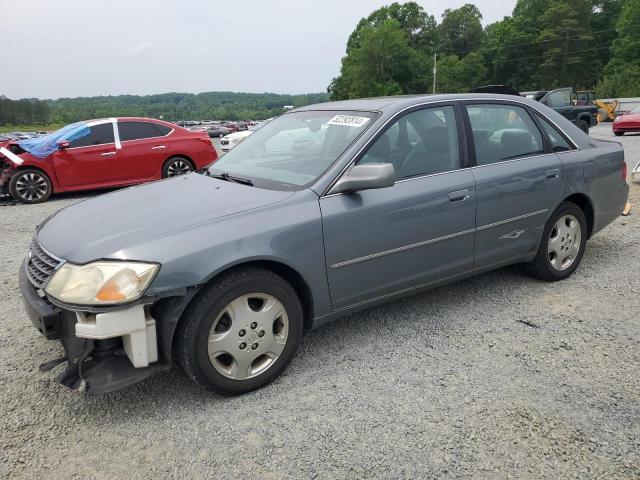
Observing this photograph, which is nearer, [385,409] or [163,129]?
[385,409]

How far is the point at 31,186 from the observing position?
9086mm

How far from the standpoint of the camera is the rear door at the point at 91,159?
30.0 ft

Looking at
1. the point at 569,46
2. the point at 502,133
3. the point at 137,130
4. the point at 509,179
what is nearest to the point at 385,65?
the point at 569,46

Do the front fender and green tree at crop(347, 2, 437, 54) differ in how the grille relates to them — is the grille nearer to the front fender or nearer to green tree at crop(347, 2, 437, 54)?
the front fender

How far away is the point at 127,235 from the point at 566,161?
133 inches

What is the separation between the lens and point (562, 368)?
3006 millimetres

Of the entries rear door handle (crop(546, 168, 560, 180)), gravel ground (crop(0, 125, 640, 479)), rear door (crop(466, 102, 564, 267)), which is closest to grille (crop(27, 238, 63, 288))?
gravel ground (crop(0, 125, 640, 479))

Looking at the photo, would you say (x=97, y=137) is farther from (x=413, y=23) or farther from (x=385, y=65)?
(x=413, y=23)

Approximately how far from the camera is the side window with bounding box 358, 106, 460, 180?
10.9 feet

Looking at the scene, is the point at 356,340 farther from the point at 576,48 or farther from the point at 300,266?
the point at 576,48

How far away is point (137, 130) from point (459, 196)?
7908mm

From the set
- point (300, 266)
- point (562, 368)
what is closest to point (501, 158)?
point (562, 368)

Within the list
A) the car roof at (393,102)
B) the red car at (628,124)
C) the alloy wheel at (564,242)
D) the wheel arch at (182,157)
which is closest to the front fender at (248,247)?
the car roof at (393,102)

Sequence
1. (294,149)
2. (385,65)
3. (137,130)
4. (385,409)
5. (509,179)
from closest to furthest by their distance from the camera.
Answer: (385,409), (294,149), (509,179), (137,130), (385,65)
